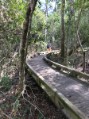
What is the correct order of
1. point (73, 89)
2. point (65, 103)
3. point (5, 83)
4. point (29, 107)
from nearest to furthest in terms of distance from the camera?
point (65, 103)
point (29, 107)
point (73, 89)
point (5, 83)

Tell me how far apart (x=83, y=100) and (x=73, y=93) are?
835 mm

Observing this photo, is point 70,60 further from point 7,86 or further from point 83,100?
point 83,100

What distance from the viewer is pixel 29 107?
27.0 ft

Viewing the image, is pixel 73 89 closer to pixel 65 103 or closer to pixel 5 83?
pixel 65 103

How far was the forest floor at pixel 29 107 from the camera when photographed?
7.46 meters

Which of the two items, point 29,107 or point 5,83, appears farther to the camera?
point 5,83

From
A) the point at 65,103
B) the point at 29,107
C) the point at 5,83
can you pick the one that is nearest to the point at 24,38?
the point at 29,107

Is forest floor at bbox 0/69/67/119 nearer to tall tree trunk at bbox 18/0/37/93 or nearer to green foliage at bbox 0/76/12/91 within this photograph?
green foliage at bbox 0/76/12/91

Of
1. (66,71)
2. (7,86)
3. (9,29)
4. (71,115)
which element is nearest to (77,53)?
(66,71)

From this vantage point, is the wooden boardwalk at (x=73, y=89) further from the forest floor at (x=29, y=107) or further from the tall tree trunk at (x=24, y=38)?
the tall tree trunk at (x=24, y=38)

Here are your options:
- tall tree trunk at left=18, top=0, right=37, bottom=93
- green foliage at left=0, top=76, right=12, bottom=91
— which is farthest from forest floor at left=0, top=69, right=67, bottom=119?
tall tree trunk at left=18, top=0, right=37, bottom=93

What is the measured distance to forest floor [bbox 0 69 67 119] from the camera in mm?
7457

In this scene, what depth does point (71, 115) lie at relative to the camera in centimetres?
613

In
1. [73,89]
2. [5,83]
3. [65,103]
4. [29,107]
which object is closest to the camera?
[65,103]
